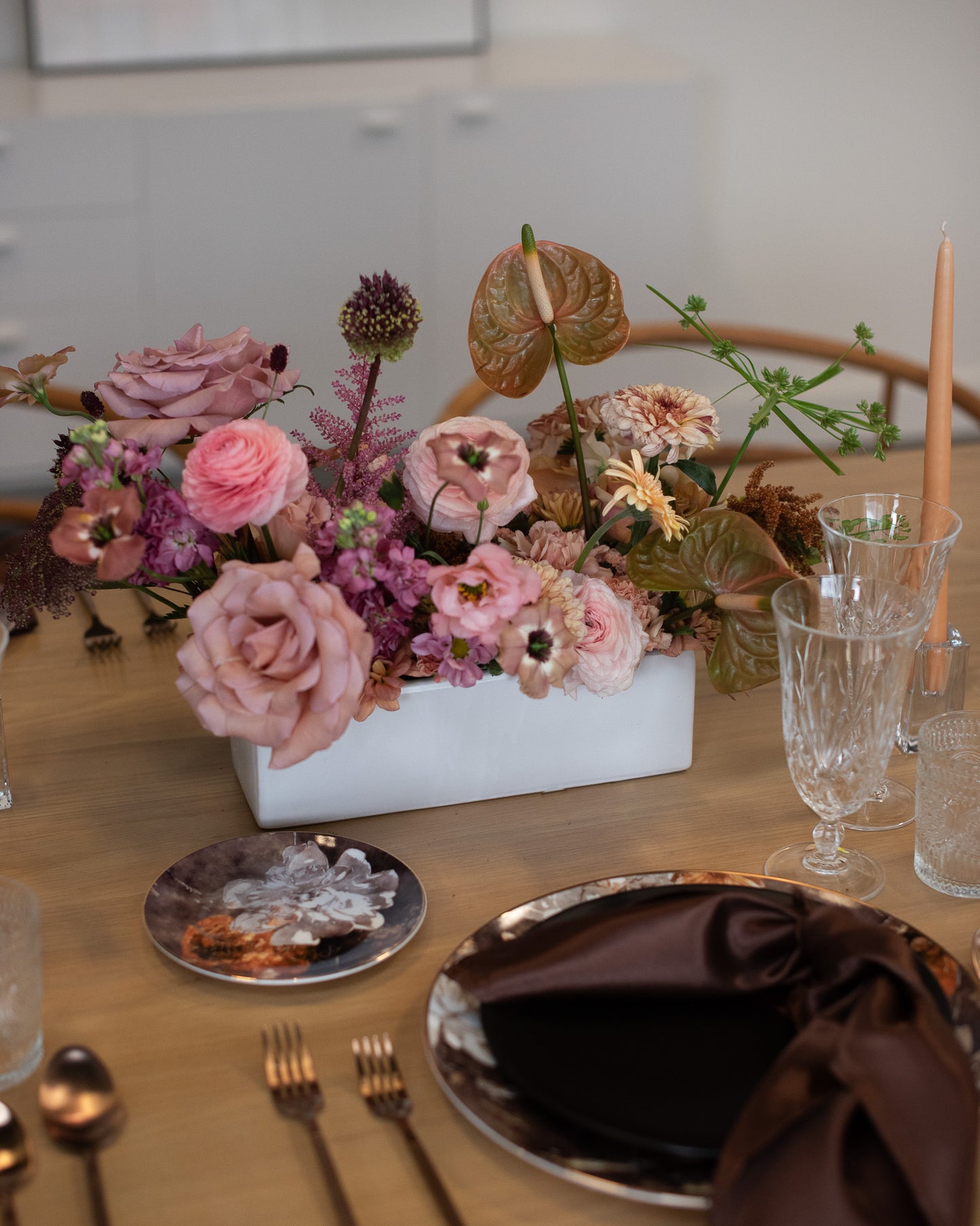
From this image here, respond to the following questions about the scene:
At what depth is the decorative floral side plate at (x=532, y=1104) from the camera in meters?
0.55

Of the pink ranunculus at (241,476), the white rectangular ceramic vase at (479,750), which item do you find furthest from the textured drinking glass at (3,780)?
the pink ranunculus at (241,476)

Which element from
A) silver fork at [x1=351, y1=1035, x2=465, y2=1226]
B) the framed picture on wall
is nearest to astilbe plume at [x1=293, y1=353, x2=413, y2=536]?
silver fork at [x1=351, y1=1035, x2=465, y2=1226]

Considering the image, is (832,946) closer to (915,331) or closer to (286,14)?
(286,14)

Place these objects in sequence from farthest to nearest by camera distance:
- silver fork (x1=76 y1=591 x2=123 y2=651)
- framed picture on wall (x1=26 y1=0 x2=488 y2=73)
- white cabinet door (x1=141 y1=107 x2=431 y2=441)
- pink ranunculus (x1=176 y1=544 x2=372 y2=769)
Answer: framed picture on wall (x1=26 y1=0 x2=488 y2=73) → white cabinet door (x1=141 y1=107 x2=431 y2=441) → silver fork (x1=76 y1=591 x2=123 y2=651) → pink ranunculus (x1=176 y1=544 x2=372 y2=769)

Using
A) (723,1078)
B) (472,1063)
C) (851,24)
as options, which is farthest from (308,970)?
(851,24)

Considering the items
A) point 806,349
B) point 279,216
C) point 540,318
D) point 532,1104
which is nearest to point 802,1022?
point 532,1104

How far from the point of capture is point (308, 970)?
27.3 inches

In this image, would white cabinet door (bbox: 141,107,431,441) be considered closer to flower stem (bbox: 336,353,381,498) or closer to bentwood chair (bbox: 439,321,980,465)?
bentwood chair (bbox: 439,321,980,465)

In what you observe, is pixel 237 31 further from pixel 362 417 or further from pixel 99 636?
pixel 362 417

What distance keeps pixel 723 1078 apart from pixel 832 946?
0.27 ft

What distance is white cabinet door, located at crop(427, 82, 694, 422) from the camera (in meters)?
3.04

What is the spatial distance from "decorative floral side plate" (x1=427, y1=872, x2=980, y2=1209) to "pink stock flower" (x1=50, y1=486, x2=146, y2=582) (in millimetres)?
271

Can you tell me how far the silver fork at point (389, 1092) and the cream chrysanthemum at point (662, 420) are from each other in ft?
1.29

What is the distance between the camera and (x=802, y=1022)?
24.0 inches
